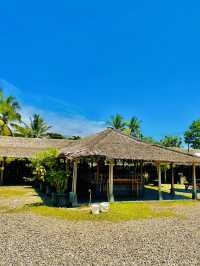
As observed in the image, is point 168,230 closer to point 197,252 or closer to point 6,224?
point 197,252

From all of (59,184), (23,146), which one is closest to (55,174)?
(59,184)

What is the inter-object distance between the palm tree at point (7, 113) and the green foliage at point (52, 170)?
21541mm

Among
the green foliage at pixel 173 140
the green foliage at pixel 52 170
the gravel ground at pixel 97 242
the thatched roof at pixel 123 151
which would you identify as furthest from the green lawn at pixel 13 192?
the green foliage at pixel 173 140

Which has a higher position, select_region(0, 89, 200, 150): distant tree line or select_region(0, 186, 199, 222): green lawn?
select_region(0, 89, 200, 150): distant tree line

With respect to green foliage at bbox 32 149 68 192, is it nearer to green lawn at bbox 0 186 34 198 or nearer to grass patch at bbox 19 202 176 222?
grass patch at bbox 19 202 176 222

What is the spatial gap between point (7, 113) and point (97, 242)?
102 ft

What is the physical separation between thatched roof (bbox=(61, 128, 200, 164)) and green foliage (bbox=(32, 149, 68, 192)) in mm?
751

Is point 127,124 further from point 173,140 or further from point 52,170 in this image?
point 52,170

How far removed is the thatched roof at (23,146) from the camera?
22438 mm

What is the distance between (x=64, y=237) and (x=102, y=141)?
8.39 m

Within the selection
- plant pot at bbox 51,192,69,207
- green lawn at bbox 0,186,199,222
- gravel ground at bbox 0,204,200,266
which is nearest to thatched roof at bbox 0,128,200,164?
plant pot at bbox 51,192,69,207

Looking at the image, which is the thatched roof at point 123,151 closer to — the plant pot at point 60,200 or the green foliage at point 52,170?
the green foliage at point 52,170

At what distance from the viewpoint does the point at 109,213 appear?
10125mm

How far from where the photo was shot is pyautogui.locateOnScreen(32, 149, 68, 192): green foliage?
40.9ft
